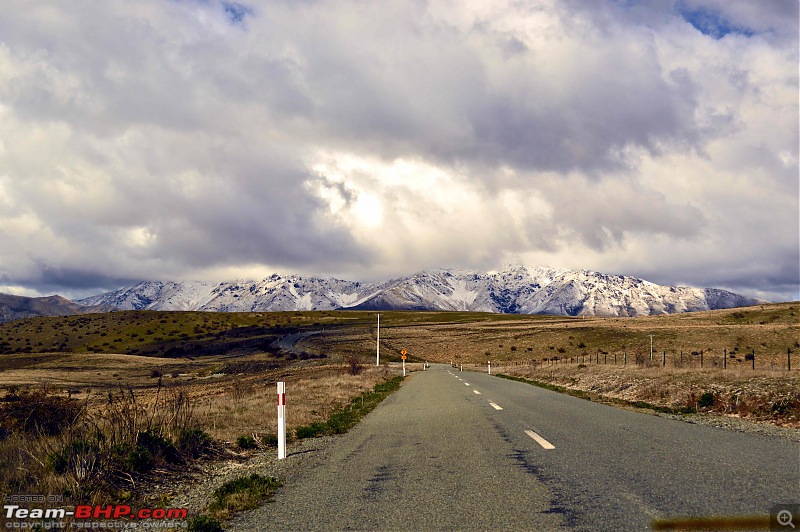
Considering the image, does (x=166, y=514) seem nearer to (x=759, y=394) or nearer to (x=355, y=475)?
(x=355, y=475)

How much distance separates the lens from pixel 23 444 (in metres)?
9.16

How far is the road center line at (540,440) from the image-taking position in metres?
10.2

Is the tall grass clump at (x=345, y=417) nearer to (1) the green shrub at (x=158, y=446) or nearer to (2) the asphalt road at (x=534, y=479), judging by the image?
(2) the asphalt road at (x=534, y=479)

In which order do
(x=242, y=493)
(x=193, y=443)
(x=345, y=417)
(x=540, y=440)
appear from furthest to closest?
(x=345, y=417) < (x=540, y=440) < (x=193, y=443) < (x=242, y=493)

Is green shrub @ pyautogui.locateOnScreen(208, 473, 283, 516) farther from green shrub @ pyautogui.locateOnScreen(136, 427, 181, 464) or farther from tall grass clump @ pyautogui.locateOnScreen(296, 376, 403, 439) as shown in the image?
tall grass clump @ pyautogui.locateOnScreen(296, 376, 403, 439)

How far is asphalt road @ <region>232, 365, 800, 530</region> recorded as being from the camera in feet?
20.1

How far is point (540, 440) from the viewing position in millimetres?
10906

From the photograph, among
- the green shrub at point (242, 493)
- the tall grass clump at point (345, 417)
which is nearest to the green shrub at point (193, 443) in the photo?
the green shrub at point (242, 493)

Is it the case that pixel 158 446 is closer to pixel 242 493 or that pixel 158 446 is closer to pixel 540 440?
pixel 242 493

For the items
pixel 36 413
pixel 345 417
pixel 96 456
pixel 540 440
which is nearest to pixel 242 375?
pixel 345 417

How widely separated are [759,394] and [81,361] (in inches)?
3091

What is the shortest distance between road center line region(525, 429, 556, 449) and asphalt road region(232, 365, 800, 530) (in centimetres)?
3

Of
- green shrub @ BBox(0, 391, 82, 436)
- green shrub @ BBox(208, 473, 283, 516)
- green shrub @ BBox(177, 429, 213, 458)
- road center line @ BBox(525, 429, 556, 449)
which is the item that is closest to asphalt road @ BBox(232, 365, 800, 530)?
road center line @ BBox(525, 429, 556, 449)

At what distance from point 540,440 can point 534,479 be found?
3356mm
